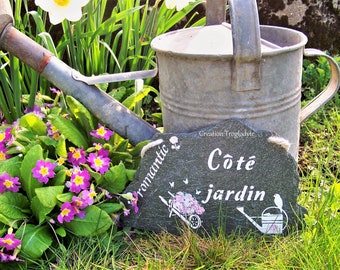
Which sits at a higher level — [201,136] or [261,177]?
[201,136]

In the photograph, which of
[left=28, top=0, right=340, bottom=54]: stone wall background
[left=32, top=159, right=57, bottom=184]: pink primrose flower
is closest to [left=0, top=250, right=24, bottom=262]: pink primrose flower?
[left=32, top=159, right=57, bottom=184]: pink primrose flower

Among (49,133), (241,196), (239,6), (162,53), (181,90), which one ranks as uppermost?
(239,6)

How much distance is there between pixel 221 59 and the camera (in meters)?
1.55

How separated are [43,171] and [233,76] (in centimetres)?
66

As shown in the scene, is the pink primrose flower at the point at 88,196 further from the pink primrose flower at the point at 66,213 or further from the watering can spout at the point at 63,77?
the watering can spout at the point at 63,77

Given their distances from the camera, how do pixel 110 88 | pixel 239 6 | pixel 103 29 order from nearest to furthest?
pixel 239 6
pixel 103 29
pixel 110 88

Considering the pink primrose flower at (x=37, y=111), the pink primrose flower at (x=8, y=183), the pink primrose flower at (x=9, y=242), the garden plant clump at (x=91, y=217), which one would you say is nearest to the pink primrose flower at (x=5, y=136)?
the garden plant clump at (x=91, y=217)

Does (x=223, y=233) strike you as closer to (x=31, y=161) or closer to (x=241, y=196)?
(x=241, y=196)

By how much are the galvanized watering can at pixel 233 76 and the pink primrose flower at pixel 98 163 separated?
0.82 ft

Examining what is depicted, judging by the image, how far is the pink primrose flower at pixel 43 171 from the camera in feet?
5.42

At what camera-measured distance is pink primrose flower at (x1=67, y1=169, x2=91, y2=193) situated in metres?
1.67

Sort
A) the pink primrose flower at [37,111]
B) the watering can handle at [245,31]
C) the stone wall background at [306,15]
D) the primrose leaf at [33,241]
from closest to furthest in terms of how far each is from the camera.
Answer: the watering can handle at [245,31] < the primrose leaf at [33,241] < the pink primrose flower at [37,111] < the stone wall background at [306,15]

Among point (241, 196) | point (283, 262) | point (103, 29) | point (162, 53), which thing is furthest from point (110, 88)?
point (283, 262)

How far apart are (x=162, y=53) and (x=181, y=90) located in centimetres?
13
